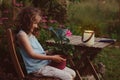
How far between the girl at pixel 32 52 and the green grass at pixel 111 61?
2.71 metres

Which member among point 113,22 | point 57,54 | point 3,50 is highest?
point 57,54

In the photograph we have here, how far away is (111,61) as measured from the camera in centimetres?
880

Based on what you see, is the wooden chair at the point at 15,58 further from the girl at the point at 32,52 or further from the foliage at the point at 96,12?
the foliage at the point at 96,12

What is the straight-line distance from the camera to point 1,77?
6.30 metres

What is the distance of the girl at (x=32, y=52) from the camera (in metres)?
4.36

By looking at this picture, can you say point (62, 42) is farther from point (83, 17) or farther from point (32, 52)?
point (83, 17)

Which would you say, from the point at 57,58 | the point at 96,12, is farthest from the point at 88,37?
the point at 96,12

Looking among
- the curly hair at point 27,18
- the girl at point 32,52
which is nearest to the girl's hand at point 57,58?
the girl at point 32,52

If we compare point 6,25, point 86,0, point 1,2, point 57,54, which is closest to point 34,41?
point 57,54

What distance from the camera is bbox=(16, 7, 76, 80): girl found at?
436 centimetres

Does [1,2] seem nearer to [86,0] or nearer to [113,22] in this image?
[113,22]

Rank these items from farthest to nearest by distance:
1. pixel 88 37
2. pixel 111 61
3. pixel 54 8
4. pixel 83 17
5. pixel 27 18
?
1. pixel 83 17
2. pixel 54 8
3. pixel 111 61
4. pixel 88 37
5. pixel 27 18

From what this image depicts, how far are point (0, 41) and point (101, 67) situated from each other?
155cm

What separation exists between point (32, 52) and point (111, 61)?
15.3ft
